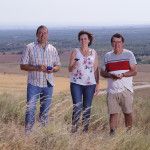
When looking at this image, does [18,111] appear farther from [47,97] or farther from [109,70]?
[109,70]

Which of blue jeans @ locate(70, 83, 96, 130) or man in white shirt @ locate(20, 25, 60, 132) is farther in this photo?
blue jeans @ locate(70, 83, 96, 130)

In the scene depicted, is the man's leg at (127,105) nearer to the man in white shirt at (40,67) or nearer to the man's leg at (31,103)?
the man in white shirt at (40,67)

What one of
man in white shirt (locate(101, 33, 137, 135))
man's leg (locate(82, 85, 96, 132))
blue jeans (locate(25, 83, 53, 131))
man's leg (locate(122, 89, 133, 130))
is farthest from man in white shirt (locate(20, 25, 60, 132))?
man's leg (locate(122, 89, 133, 130))

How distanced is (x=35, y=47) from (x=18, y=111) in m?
1.10

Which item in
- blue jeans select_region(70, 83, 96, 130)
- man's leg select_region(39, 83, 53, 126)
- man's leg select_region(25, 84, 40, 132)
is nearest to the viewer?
man's leg select_region(25, 84, 40, 132)

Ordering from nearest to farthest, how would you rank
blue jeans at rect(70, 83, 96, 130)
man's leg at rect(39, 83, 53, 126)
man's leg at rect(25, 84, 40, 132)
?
man's leg at rect(25, 84, 40, 132) < man's leg at rect(39, 83, 53, 126) < blue jeans at rect(70, 83, 96, 130)

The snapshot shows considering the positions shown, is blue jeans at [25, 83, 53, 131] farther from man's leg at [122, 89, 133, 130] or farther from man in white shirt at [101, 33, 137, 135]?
man's leg at [122, 89, 133, 130]

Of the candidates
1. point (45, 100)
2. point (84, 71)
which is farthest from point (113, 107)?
point (45, 100)

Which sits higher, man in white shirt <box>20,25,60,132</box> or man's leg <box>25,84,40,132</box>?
man in white shirt <box>20,25,60,132</box>

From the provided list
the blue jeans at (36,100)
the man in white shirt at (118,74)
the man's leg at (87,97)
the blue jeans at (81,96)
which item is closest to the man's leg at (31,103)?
the blue jeans at (36,100)

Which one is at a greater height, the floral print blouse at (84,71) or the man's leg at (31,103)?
the floral print blouse at (84,71)

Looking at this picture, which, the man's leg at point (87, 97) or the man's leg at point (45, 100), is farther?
the man's leg at point (87, 97)

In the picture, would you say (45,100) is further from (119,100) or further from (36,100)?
(119,100)

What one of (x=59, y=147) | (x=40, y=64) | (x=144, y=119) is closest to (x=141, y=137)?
(x=59, y=147)
